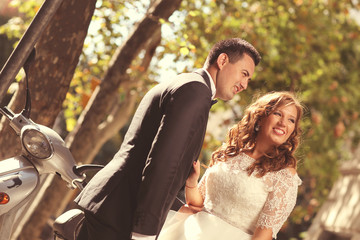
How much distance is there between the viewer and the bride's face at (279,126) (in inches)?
154

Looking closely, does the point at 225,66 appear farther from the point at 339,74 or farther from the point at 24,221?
the point at 339,74

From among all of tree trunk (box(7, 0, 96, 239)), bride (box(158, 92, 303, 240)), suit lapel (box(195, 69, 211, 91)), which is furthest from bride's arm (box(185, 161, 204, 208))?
tree trunk (box(7, 0, 96, 239))

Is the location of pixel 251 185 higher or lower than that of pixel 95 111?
higher

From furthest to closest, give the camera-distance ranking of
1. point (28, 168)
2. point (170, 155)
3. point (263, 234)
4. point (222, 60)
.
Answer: point (263, 234)
point (28, 168)
point (222, 60)
point (170, 155)

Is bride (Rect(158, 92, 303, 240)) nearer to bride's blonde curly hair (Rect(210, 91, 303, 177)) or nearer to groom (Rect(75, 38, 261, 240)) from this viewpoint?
bride's blonde curly hair (Rect(210, 91, 303, 177))

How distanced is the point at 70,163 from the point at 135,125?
64 centimetres

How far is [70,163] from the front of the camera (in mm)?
3318

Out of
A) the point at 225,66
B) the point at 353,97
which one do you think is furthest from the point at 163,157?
the point at 353,97

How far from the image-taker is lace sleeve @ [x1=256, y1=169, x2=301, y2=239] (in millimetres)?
3551

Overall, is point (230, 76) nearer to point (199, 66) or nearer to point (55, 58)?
point (55, 58)

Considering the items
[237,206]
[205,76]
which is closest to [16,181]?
[205,76]

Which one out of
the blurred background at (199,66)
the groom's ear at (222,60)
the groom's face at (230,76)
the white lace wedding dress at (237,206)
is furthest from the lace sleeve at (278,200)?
the blurred background at (199,66)

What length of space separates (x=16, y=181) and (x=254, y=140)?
1735 mm

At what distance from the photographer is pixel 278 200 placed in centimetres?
359
